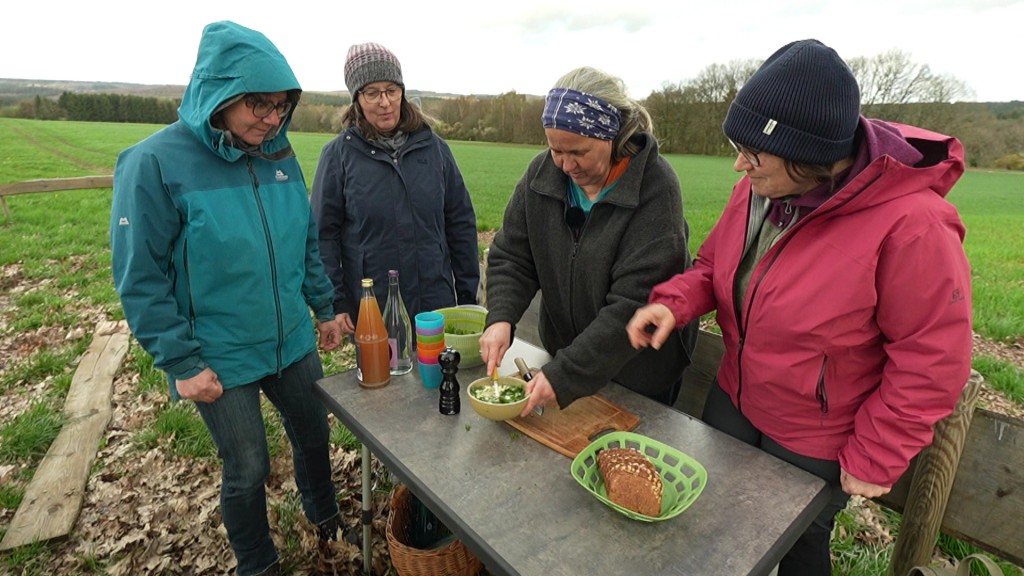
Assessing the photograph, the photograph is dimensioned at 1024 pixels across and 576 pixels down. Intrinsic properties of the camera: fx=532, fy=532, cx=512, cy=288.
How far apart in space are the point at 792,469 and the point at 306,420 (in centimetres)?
211

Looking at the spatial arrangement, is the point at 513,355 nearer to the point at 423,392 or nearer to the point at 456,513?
the point at 423,392

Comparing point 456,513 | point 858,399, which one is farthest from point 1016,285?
point 456,513

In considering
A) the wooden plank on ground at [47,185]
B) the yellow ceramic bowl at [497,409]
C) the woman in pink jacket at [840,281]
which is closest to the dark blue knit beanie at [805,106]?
the woman in pink jacket at [840,281]

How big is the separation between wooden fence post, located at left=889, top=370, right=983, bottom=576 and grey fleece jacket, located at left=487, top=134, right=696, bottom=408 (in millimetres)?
857

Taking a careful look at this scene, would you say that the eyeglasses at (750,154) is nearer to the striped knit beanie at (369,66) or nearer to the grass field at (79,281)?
the striped knit beanie at (369,66)

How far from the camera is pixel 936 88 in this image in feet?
117

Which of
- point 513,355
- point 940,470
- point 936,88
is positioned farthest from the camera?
point 936,88

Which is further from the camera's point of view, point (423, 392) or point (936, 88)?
point (936, 88)

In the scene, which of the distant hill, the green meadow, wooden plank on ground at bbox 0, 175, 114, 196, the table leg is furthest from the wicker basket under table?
the distant hill

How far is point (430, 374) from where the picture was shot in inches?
81.4

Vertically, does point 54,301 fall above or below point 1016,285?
below

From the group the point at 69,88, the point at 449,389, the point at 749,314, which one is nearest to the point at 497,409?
the point at 449,389

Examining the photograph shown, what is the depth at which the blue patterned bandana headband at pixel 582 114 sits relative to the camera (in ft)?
6.20

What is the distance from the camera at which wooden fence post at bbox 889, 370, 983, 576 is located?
5.65 feet
